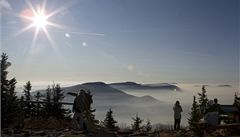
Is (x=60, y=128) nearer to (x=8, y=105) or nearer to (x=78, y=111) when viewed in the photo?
(x=78, y=111)

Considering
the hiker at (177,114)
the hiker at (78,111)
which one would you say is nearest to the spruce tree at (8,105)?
the hiker at (78,111)

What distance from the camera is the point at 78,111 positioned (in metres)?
15.5

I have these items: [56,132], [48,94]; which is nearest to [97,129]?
[56,132]

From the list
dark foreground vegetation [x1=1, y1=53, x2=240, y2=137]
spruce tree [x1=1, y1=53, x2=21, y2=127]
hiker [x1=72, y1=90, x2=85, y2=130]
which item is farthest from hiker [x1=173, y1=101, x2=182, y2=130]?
spruce tree [x1=1, y1=53, x2=21, y2=127]

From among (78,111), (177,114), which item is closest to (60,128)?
(78,111)

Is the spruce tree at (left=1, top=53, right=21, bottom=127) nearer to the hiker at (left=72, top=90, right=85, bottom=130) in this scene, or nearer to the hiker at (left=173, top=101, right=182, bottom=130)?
the hiker at (left=72, top=90, right=85, bottom=130)

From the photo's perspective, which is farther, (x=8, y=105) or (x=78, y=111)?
(x=8, y=105)

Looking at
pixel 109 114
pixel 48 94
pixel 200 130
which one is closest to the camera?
pixel 200 130

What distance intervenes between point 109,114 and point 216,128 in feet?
100.0

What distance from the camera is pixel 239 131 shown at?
14.3 meters

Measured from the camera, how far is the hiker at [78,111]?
14820 mm

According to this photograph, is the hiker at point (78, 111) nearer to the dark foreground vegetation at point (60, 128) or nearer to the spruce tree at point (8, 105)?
the dark foreground vegetation at point (60, 128)

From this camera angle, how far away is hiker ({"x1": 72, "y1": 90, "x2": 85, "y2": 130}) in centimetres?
1482

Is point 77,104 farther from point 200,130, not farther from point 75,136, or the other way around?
point 200,130
